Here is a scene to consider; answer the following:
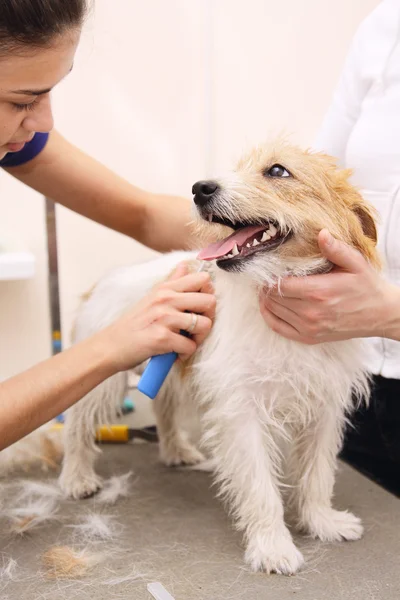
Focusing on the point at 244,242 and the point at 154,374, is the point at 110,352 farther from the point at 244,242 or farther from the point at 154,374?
the point at 244,242

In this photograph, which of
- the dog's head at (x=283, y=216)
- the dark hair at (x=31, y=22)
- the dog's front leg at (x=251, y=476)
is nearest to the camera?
the dark hair at (x=31, y=22)

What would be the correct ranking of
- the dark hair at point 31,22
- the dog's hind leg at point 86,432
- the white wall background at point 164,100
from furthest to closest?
the white wall background at point 164,100 < the dog's hind leg at point 86,432 < the dark hair at point 31,22

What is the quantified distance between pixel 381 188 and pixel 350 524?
0.61 m

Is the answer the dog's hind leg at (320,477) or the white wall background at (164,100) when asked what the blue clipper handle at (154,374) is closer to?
the dog's hind leg at (320,477)

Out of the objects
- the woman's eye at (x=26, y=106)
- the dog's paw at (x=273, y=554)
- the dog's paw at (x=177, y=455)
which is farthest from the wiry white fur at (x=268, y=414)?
the woman's eye at (x=26, y=106)

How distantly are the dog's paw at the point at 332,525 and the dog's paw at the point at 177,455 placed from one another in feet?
1.22

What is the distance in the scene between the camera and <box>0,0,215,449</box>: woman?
85cm

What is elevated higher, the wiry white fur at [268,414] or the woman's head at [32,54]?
the woman's head at [32,54]

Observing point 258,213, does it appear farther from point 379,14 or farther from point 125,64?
point 125,64

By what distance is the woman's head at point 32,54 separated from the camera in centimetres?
82

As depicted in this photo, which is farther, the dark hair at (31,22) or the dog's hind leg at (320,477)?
the dog's hind leg at (320,477)

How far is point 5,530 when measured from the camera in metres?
1.14

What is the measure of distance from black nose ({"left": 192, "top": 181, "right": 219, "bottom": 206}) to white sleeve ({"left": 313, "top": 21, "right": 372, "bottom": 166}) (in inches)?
18.3

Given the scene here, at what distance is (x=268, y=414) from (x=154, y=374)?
0.66ft
